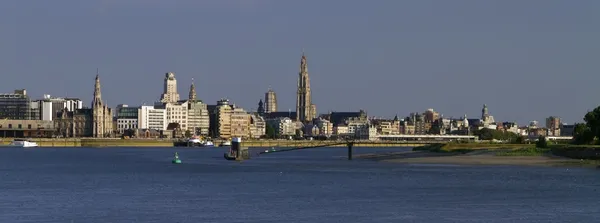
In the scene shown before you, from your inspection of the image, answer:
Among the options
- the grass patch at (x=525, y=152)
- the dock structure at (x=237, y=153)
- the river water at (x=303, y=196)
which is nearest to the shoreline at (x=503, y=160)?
the grass patch at (x=525, y=152)

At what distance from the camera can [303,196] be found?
69.3m

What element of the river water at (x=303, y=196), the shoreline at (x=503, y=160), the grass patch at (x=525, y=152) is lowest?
the river water at (x=303, y=196)

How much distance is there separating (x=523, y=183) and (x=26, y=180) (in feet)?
105

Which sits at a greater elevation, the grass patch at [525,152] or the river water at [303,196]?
the grass patch at [525,152]

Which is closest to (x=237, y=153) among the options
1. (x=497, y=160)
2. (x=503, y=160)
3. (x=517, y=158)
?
(x=497, y=160)

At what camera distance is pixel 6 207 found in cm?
6053

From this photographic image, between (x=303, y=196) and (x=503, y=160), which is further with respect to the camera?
(x=503, y=160)

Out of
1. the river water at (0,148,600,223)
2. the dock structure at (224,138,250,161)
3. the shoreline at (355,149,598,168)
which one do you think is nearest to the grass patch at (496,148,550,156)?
the shoreline at (355,149,598,168)

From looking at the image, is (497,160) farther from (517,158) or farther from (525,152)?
(525,152)

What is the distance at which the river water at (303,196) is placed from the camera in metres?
56.7

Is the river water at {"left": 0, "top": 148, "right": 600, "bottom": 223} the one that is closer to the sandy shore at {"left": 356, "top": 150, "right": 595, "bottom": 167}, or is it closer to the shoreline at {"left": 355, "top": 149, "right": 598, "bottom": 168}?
the shoreline at {"left": 355, "top": 149, "right": 598, "bottom": 168}

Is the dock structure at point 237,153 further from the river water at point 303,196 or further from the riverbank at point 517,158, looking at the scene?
the river water at point 303,196

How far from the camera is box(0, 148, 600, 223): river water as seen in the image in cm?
5669

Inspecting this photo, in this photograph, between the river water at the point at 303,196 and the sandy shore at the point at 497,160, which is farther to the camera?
the sandy shore at the point at 497,160
